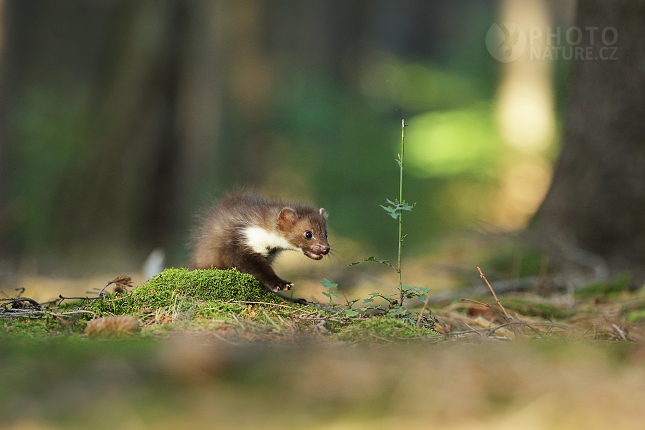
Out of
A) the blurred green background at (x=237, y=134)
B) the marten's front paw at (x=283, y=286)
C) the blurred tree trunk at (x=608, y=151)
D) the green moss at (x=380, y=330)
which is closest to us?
the green moss at (x=380, y=330)

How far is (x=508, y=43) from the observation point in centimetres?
2320

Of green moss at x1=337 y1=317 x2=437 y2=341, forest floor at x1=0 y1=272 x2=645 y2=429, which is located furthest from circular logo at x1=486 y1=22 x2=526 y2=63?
forest floor at x1=0 y1=272 x2=645 y2=429

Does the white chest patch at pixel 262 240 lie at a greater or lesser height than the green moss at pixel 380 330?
greater

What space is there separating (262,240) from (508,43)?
810 inches

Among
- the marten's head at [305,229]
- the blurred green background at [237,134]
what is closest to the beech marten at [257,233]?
the marten's head at [305,229]

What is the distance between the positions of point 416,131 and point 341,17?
2177cm

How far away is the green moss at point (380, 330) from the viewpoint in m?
3.37

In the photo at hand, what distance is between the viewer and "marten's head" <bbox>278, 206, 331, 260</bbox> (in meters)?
5.34

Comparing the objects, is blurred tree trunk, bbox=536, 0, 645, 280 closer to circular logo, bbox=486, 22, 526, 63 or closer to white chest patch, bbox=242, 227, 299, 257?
Answer: white chest patch, bbox=242, 227, 299, 257

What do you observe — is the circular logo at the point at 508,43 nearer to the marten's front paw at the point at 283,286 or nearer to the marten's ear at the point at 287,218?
the marten's ear at the point at 287,218

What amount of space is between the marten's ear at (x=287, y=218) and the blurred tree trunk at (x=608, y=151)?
4821mm

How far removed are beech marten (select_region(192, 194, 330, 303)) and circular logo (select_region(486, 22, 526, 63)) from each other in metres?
18.4

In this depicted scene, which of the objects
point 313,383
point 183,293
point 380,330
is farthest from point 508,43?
point 313,383

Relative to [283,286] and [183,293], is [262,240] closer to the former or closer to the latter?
[283,286]
